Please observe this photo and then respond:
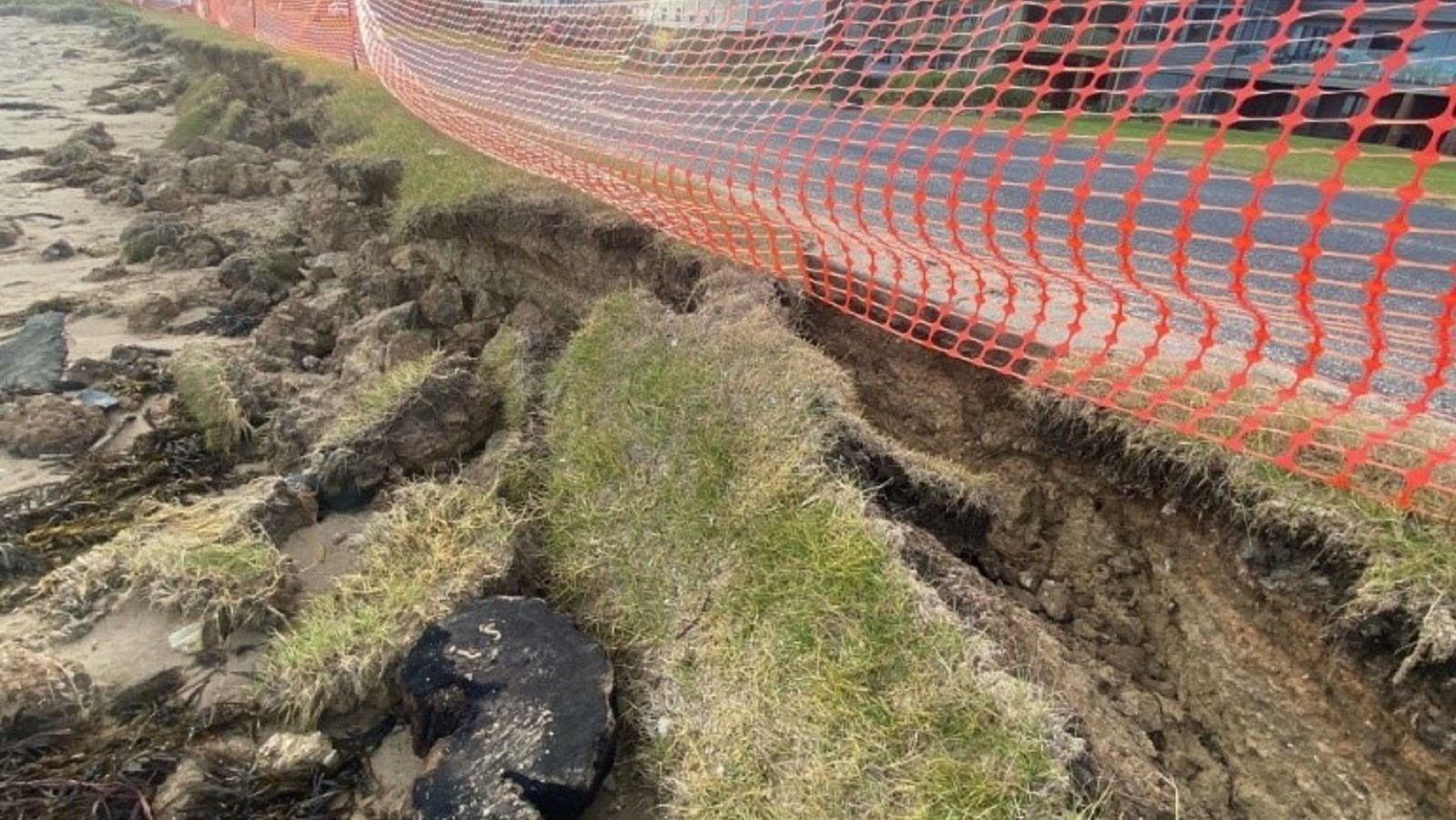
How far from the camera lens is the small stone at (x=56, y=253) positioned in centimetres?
652

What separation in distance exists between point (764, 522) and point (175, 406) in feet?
11.0

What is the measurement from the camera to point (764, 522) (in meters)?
2.56

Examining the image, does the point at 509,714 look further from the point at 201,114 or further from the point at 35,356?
the point at 201,114

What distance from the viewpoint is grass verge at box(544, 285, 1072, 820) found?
6.31 feet

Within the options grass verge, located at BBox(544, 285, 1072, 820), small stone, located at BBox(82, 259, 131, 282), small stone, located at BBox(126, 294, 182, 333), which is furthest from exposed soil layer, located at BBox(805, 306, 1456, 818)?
small stone, located at BBox(82, 259, 131, 282)

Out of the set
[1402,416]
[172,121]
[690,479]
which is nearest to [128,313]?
[690,479]

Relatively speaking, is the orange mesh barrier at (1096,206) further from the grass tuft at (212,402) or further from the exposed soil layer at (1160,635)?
the grass tuft at (212,402)

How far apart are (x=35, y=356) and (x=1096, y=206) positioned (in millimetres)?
6251

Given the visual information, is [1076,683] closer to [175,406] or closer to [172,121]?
[175,406]

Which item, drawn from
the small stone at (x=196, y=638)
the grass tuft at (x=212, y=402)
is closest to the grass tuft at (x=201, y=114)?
the grass tuft at (x=212, y=402)

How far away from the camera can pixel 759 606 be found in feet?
7.79

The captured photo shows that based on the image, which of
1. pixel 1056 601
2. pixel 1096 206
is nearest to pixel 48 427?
pixel 1056 601

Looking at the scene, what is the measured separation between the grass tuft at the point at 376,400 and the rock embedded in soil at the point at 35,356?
188cm

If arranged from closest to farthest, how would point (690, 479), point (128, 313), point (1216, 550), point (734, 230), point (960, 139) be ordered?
1. point (1216, 550)
2. point (690, 479)
3. point (734, 230)
4. point (128, 313)
5. point (960, 139)
